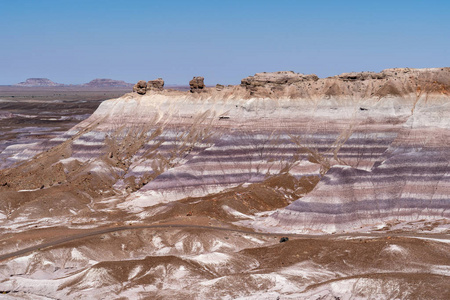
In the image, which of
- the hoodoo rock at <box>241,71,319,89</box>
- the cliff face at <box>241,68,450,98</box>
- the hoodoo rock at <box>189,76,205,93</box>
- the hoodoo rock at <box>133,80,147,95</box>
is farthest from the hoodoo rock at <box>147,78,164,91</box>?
the hoodoo rock at <box>241,71,319,89</box>

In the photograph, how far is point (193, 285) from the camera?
55.1 meters

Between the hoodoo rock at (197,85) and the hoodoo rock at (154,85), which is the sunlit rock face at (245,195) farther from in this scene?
the hoodoo rock at (197,85)

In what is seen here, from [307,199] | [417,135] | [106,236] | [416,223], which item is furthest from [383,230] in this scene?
[106,236]

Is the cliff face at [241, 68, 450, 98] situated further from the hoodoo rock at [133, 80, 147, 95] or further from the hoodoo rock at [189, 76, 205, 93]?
the hoodoo rock at [133, 80, 147, 95]

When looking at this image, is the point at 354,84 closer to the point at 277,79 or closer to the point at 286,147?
the point at 277,79

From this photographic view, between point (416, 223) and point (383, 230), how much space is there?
6192 millimetres

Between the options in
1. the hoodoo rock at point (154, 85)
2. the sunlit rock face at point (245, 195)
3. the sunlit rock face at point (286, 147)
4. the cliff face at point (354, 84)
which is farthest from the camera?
the hoodoo rock at point (154, 85)

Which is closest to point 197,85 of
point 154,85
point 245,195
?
point 154,85

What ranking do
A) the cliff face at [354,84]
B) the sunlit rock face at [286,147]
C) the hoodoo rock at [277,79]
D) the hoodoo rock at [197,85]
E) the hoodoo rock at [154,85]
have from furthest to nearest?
the hoodoo rock at [154,85], the hoodoo rock at [197,85], the hoodoo rock at [277,79], the cliff face at [354,84], the sunlit rock face at [286,147]

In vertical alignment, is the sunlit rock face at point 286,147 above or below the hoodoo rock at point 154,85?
below

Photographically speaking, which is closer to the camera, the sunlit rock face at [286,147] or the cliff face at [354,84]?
the sunlit rock face at [286,147]

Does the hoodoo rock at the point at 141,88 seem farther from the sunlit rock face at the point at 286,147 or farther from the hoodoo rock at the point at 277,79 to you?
the hoodoo rock at the point at 277,79

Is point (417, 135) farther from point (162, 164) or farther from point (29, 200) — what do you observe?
point (29, 200)

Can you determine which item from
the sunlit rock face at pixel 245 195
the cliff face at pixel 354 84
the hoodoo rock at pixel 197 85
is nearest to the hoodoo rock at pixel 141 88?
the sunlit rock face at pixel 245 195
